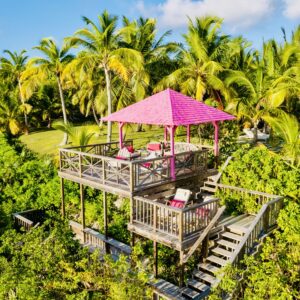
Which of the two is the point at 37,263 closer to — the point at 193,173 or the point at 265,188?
the point at 193,173

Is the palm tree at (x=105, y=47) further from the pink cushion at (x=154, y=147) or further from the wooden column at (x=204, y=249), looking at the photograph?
the wooden column at (x=204, y=249)

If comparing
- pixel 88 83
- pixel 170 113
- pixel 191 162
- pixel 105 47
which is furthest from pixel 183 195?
pixel 88 83

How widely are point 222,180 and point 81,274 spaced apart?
6.66m

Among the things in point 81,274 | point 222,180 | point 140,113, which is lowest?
point 81,274

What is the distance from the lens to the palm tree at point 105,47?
66.6 ft

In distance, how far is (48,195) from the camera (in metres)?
16.7

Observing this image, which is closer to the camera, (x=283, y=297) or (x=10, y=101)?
(x=283, y=297)

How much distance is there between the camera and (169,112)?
11.8m

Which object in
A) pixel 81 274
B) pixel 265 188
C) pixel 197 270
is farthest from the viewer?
pixel 265 188

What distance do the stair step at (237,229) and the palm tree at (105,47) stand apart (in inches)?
483

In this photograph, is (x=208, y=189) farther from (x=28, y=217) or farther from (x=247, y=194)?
(x=28, y=217)

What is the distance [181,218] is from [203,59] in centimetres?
1588

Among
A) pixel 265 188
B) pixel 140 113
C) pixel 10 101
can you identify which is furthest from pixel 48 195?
pixel 10 101

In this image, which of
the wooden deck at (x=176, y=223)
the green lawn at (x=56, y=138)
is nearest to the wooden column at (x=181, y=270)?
the wooden deck at (x=176, y=223)
